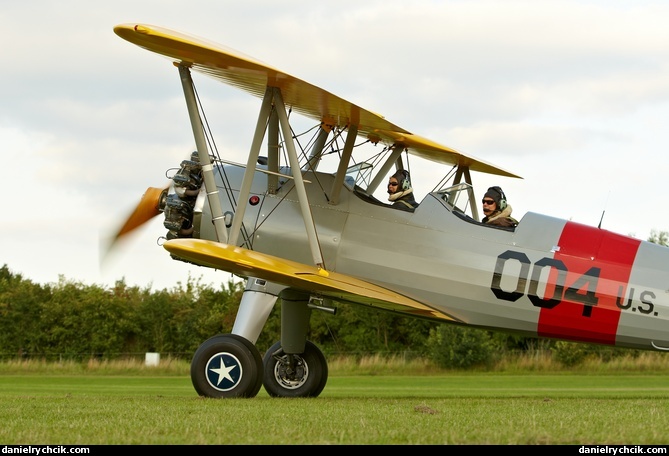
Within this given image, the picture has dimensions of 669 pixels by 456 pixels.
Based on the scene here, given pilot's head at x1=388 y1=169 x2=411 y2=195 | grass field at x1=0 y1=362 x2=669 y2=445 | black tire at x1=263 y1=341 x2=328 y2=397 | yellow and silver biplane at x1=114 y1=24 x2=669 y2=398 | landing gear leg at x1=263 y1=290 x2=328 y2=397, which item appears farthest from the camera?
black tire at x1=263 y1=341 x2=328 y2=397

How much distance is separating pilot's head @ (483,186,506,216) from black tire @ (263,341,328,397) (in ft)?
9.90

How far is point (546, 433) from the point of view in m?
6.18

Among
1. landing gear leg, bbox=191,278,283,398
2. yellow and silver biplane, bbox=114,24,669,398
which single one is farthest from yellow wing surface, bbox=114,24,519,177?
landing gear leg, bbox=191,278,283,398

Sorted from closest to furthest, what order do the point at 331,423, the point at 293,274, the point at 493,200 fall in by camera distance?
the point at 331,423 < the point at 293,274 < the point at 493,200

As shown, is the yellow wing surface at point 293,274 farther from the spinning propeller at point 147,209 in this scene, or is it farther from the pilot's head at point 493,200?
the spinning propeller at point 147,209

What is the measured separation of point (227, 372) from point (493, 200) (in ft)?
12.6

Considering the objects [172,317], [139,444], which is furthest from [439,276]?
[172,317]

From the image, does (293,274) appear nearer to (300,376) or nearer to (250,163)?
(250,163)

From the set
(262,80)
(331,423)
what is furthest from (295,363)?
(331,423)

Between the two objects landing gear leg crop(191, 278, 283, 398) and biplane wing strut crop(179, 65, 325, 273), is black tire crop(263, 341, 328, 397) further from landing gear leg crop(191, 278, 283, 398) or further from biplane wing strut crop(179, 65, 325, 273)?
biplane wing strut crop(179, 65, 325, 273)

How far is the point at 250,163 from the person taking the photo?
35.5ft

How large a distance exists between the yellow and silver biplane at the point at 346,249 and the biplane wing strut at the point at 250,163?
1 centimetres

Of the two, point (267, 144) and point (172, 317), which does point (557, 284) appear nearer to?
point (267, 144)

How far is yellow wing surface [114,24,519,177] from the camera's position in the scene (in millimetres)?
10047
